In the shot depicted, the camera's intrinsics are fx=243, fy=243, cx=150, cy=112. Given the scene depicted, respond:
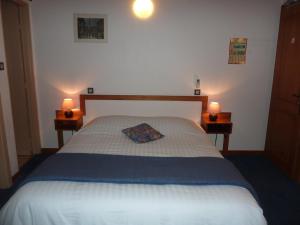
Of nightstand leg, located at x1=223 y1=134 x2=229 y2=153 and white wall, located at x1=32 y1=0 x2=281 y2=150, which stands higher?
white wall, located at x1=32 y1=0 x2=281 y2=150

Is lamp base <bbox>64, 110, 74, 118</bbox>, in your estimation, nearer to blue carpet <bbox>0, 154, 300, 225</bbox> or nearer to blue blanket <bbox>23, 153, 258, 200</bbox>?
blue carpet <bbox>0, 154, 300, 225</bbox>

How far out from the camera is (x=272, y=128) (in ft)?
11.3

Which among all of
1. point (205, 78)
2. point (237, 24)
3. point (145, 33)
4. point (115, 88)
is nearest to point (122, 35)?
point (145, 33)

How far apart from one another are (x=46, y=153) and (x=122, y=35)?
202 centimetres

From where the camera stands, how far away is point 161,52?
3295mm

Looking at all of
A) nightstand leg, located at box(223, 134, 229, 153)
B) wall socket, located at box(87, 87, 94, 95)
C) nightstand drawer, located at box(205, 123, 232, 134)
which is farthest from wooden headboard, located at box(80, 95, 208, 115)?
nightstand leg, located at box(223, 134, 229, 153)

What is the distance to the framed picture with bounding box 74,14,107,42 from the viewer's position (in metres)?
3.17

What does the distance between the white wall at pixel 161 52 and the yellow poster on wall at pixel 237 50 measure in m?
0.07

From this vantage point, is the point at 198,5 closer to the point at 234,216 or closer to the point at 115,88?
the point at 115,88

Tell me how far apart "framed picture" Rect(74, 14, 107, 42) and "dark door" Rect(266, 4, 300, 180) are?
2.34m

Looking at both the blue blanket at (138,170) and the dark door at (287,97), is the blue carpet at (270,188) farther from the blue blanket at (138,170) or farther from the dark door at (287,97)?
the blue blanket at (138,170)

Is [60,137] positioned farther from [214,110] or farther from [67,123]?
[214,110]

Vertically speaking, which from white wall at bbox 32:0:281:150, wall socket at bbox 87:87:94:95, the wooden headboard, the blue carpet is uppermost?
white wall at bbox 32:0:281:150

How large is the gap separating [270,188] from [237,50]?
1.81 m
